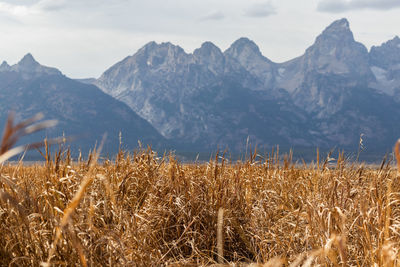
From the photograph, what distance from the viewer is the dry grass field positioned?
3184 mm

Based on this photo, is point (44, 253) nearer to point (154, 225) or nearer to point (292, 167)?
point (154, 225)

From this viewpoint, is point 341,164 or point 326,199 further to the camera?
point 341,164

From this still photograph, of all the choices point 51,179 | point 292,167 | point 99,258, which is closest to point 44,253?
point 99,258

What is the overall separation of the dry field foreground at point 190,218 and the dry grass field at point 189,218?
0.01 m

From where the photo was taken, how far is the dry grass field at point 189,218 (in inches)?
125

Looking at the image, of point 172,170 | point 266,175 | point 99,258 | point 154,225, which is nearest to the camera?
point 99,258

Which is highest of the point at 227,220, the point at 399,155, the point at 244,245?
the point at 399,155

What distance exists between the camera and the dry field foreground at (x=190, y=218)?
320 cm

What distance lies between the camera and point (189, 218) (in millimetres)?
4715

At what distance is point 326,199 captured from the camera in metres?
4.78

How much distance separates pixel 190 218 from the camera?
473 centimetres

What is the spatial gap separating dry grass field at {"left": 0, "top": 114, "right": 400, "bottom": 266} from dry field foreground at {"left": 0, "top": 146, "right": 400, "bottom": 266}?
0.01 metres

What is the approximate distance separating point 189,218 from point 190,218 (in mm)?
16

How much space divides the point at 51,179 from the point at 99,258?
149cm
